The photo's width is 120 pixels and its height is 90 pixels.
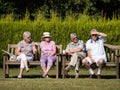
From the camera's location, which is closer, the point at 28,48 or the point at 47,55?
A: the point at 47,55

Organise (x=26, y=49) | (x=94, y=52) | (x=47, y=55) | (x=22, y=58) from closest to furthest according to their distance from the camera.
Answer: (x=22, y=58)
(x=94, y=52)
(x=47, y=55)
(x=26, y=49)

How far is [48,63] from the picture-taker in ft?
51.5

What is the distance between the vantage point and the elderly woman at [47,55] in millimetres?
15664

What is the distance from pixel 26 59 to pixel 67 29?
495cm

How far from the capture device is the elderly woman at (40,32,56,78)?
15.7 m

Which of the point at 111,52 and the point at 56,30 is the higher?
the point at 56,30

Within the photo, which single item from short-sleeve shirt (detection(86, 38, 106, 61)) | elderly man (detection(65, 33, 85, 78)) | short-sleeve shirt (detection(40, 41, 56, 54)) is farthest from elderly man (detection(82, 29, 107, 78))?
short-sleeve shirt (detection(40, 41, 56, 54))

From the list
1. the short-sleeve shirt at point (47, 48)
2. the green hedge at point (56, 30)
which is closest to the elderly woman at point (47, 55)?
the short-sleeve shirt at point (47, 48)

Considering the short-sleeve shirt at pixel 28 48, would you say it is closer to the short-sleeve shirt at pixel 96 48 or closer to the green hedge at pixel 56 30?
the short-sleeve shirt at pixel 96 48

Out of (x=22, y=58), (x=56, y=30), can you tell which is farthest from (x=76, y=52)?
(x=56, y=30)

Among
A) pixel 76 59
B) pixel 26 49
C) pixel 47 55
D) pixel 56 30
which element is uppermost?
pixel 56 30

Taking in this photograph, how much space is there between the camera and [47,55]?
1599 cm

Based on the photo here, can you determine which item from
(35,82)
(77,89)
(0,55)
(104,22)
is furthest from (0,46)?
(77,89)

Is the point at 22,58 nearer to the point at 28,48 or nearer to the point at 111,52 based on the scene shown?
the point at 28,48
